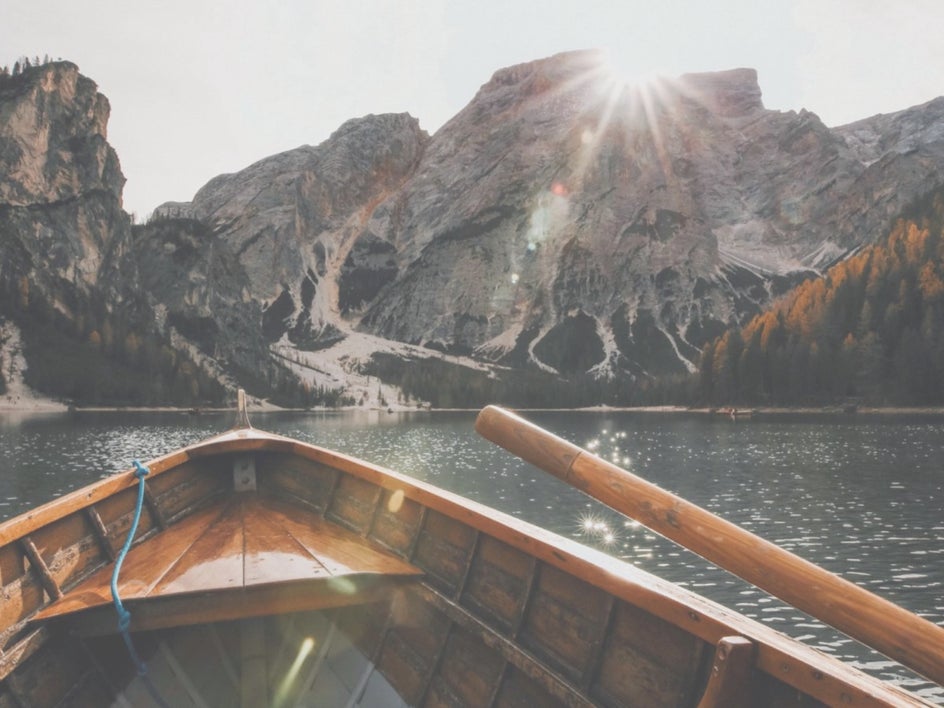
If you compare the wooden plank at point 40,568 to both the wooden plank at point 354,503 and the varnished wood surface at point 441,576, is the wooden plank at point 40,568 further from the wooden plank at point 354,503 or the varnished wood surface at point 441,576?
the wooden plank at point 354,503

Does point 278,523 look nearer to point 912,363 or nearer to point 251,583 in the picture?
point 251,583

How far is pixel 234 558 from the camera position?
786 centimetres

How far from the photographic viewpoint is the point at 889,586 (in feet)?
72.8

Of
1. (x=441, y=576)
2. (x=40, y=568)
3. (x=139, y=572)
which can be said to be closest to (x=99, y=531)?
(x=139, y=572)

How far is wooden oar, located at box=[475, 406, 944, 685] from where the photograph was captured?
3.57 m

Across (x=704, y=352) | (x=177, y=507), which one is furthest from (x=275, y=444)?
(x=704, y=352)

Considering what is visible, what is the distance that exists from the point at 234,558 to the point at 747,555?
6408 mm

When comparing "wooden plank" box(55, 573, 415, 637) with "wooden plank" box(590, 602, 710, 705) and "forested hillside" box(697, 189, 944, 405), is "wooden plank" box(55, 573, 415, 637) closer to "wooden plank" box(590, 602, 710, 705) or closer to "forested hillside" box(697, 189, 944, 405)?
"wooden plank" box(590, 602, 710, 705)

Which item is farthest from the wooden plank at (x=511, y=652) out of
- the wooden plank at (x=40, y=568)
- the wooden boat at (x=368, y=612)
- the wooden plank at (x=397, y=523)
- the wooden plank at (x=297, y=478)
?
the wooden plank at (x=40, y=568)

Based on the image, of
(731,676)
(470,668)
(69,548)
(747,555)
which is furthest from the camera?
(69,548)

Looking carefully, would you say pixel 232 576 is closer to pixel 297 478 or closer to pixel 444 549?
pixel 444 549

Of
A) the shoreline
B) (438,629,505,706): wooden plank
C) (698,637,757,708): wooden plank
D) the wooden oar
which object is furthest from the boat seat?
the shoreline

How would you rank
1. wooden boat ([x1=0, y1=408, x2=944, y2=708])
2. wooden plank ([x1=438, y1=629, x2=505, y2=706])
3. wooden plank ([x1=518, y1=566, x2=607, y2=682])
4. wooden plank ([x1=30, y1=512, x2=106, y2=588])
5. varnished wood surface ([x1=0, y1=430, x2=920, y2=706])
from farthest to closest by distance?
wooden plank ([x1=30, y1=512, x2=106, y2=588]) → wooden plank ([x1=438, y1=629, x2=505, y2=706]) → wooden plank ([x1=518, y1=566, x2=607, y2=682]) → wooden boat ([x1=0, y1=408, x2=944, y2=708]) → varnished wood surface ([x1=0, y1=430, x2=920, y2=706])

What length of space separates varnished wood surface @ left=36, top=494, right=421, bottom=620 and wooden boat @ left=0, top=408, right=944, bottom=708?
4 cm
